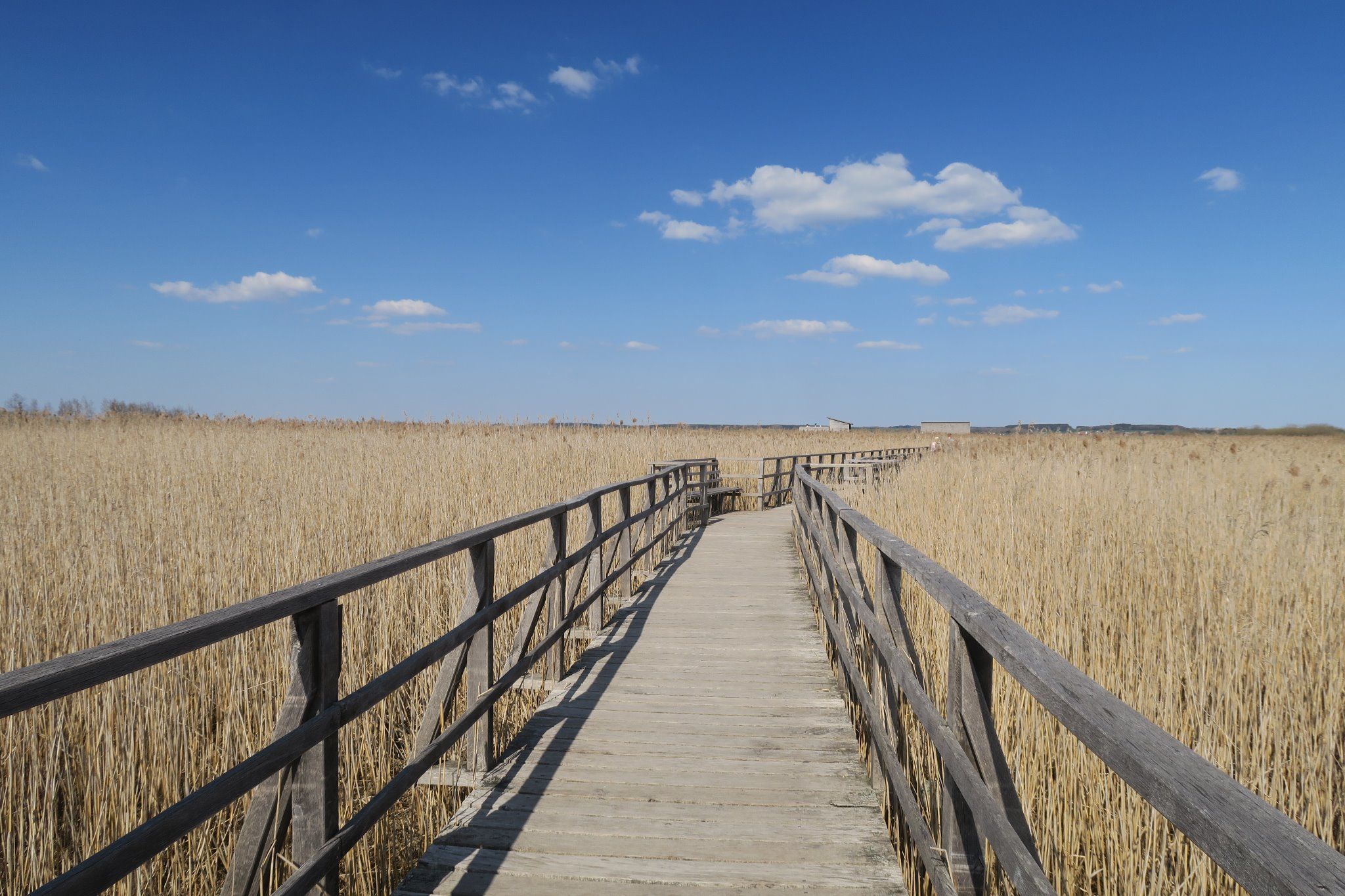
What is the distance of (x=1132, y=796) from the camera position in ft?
9.11

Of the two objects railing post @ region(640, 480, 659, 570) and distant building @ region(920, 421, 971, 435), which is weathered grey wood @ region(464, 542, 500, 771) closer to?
railing post @ region(640, 480, 659, 570)

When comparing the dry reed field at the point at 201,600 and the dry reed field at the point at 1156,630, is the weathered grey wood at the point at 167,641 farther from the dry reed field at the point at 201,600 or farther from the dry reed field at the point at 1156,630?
the dry reed field at the point at 1156,630

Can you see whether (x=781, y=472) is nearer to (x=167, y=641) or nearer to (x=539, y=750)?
(x=539, y=750)

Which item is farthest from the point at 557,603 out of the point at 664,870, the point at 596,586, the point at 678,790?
the point at 664,870

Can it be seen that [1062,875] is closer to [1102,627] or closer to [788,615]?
[1102,627]

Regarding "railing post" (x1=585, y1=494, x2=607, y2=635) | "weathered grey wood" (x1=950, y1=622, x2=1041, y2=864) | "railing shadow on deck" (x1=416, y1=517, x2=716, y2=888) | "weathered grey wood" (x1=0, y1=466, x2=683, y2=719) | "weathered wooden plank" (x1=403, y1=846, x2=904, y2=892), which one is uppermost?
"weathered grey wood" (x1=0, y1=466, x2=683, y2=719)

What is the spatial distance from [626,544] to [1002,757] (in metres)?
5.28

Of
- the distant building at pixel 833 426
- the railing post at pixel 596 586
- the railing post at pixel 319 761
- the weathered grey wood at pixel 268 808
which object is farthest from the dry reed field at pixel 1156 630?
the distant building at pixel 833 426

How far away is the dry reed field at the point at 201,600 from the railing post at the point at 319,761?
86 cm

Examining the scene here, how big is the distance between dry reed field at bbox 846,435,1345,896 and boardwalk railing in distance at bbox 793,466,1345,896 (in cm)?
72

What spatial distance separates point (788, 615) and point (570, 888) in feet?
13.9

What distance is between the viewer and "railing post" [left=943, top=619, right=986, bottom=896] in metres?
1.97

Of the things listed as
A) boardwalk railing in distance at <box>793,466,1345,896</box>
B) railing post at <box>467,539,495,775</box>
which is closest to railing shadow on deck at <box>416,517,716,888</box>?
railing post at <box>467,539,495,775</box>

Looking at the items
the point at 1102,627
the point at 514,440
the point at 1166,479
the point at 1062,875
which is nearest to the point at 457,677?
the point at 1062,875
